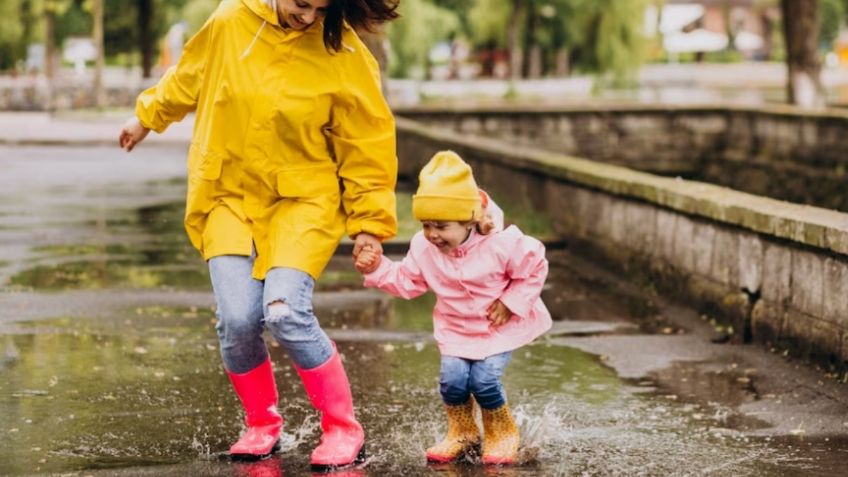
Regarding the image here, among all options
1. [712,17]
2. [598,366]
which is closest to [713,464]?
[598,366]

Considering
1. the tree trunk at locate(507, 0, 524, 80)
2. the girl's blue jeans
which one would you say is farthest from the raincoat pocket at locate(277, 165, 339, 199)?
the tree trunk at locate(507, 0, 524, 80)

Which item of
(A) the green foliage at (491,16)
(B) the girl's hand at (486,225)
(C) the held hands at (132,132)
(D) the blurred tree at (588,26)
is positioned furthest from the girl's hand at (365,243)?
(A) the green foliage at (491,16)

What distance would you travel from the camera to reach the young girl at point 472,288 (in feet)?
19.8

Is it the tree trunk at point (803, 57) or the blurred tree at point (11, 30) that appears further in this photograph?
the blurred tree at point (11, 30)

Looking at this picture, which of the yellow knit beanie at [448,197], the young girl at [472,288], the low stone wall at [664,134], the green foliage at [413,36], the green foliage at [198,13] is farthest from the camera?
the green foliage at [413,36]

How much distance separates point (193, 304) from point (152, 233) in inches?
182

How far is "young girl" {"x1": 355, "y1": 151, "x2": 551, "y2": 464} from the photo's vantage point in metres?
6.04

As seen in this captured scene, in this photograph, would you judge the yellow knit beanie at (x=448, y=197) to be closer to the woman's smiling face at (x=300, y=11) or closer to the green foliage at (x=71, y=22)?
the woman's smiling face at (x=300, y=11)

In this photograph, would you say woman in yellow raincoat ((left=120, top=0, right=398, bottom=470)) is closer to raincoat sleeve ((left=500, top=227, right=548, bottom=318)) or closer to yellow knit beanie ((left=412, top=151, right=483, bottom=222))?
yellow knit beanie ((left=412, top=151, right=483, bottom=222))

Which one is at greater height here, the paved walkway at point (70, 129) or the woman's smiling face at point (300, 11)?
the woman's smiling face at point (300, 11)

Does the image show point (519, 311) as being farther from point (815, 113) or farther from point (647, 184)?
point (815, 113)

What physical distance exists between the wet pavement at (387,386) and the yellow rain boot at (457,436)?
68 millimetres

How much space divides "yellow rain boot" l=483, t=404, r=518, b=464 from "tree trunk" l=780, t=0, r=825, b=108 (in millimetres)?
22736

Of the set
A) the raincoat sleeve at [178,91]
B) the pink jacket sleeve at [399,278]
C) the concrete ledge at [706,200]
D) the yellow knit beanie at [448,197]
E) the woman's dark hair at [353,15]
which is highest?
the woman's dark hair at [353,15]
